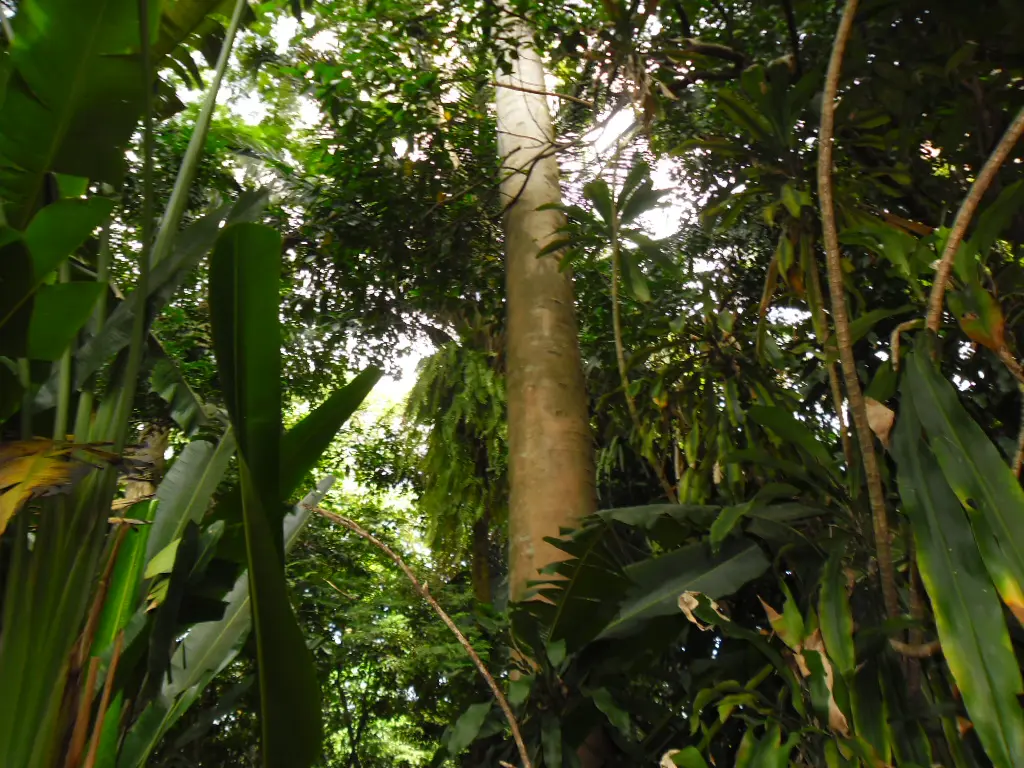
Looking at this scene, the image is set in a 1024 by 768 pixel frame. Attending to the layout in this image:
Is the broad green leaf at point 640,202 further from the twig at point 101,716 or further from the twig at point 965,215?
the twig at point 101,716

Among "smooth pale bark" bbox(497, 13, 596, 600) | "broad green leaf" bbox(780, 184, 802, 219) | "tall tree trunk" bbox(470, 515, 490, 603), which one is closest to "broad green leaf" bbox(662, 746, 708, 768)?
"smooth pale bark" bbox(497, 13, 596, 600)

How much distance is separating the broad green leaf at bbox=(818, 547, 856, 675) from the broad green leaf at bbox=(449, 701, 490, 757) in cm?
76

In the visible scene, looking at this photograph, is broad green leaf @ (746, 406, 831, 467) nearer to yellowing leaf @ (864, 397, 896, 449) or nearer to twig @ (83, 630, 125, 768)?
yellowing leaf @ (864, 397, 896, 449)

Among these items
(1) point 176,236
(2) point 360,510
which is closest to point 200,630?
(1) point 176,236

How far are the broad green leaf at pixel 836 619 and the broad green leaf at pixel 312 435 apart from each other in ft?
2.60

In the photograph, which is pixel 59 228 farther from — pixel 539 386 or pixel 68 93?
pixel 539 386

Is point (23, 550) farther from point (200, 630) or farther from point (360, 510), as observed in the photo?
point (360, 510)

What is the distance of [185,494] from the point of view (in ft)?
4.81

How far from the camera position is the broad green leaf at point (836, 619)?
1.09m

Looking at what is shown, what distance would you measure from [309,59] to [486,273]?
4.83 ft

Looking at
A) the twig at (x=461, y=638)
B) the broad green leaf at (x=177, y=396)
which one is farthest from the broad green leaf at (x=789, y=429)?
the broad green leaf at (x=177, y=396)

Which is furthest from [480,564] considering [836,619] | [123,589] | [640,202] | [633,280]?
[836,619]

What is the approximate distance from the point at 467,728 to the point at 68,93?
1.39 metres

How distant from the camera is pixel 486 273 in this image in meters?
3.46
